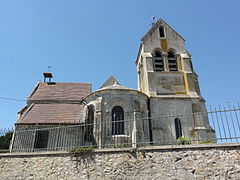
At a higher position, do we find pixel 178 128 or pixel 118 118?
pixel 118 118

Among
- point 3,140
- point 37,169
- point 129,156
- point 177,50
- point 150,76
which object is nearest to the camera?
point 129,156

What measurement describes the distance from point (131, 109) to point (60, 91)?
862cm

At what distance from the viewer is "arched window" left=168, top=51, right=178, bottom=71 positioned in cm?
1855

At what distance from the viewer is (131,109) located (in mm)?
14008

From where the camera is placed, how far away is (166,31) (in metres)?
20.2

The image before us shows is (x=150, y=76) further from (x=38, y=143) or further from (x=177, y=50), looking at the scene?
(x=38, y=143)

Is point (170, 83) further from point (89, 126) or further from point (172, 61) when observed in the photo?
point (89, 126)

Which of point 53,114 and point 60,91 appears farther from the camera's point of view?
point 60,91

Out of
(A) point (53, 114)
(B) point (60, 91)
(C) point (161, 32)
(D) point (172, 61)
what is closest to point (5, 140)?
(B) point (60, 91)

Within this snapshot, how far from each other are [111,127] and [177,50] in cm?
1055

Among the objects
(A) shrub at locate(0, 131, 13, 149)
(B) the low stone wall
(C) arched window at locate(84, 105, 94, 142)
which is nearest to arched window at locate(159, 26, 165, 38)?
(C) arched window at locate(84, 105, 94, 142)

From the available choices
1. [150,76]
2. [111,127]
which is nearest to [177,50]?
[150,76]

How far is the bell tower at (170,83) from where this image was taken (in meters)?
15.2

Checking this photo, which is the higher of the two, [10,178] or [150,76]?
[150,76]
